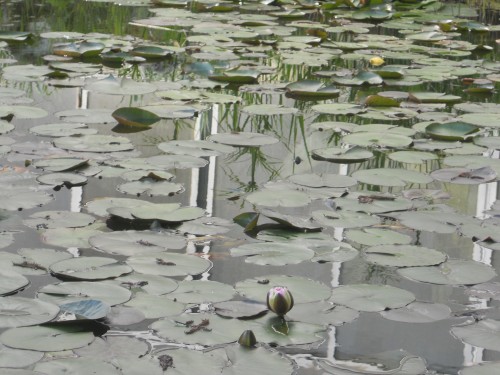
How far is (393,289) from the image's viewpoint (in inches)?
84.1

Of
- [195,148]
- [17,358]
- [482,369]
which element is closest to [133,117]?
[195,148]

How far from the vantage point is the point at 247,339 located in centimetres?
181

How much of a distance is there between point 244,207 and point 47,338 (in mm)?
1030

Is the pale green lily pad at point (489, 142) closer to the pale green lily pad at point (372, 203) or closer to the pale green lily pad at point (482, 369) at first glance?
the pale green lily pad at point (372, 203)

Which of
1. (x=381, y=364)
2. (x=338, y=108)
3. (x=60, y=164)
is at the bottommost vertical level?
(x=381, y=364)

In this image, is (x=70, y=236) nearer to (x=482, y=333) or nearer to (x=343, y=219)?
(x=343, y=219)

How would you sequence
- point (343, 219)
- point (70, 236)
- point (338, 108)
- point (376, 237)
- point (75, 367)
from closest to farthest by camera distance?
point (75, 367) → point (70, 236) → point (376, 237) → point (343, 219) → point (338, 108)

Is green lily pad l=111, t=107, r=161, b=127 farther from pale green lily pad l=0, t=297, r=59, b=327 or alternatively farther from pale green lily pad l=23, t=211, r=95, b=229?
pale green lily pad l=0, t=297, r=59, b=327

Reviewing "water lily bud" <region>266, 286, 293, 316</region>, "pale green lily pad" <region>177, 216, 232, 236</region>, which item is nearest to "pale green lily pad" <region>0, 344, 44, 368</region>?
"water lily bud" <region>266, 286, 293, 316</region>

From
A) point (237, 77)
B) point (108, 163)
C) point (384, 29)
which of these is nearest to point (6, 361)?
point (108, 163)

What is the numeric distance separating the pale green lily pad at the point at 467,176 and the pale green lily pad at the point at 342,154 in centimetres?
26

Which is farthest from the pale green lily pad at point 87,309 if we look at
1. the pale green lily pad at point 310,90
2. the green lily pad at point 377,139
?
the pale green lily pad at point 310,90

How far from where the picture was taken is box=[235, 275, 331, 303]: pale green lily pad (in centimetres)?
206

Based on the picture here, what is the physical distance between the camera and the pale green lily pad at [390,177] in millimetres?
2919
